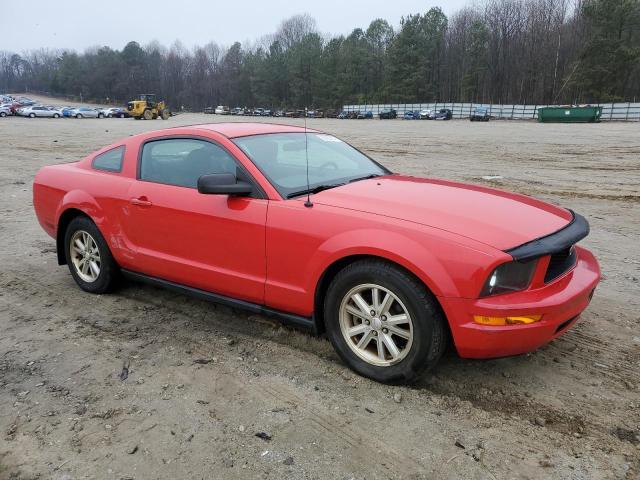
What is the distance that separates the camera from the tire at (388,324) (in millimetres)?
2904

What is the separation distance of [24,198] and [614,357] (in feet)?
33.1

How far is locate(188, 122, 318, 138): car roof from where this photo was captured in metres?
4.03

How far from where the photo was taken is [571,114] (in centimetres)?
4228

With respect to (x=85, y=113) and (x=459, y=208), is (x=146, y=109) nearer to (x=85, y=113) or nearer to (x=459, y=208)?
(x=85, y=113)

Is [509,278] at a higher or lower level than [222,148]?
lower

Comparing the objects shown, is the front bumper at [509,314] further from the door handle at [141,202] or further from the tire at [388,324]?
the door handle at [141,202]

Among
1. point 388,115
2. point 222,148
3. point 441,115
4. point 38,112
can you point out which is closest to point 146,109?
point 38,112

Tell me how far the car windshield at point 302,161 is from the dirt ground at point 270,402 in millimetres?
1156

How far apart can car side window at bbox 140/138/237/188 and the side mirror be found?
0.23 metres

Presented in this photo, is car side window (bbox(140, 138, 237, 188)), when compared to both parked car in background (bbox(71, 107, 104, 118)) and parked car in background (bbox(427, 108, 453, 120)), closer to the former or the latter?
parked car in background (bbox(427, 108, 453, 120))

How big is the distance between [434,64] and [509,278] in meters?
90.7

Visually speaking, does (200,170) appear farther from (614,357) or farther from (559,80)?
(559,80)

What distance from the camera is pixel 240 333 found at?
394cm

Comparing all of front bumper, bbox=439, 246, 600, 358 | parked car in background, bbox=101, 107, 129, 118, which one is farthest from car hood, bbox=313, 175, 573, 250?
parked car in background, bbox=101, 107, 129, 118
